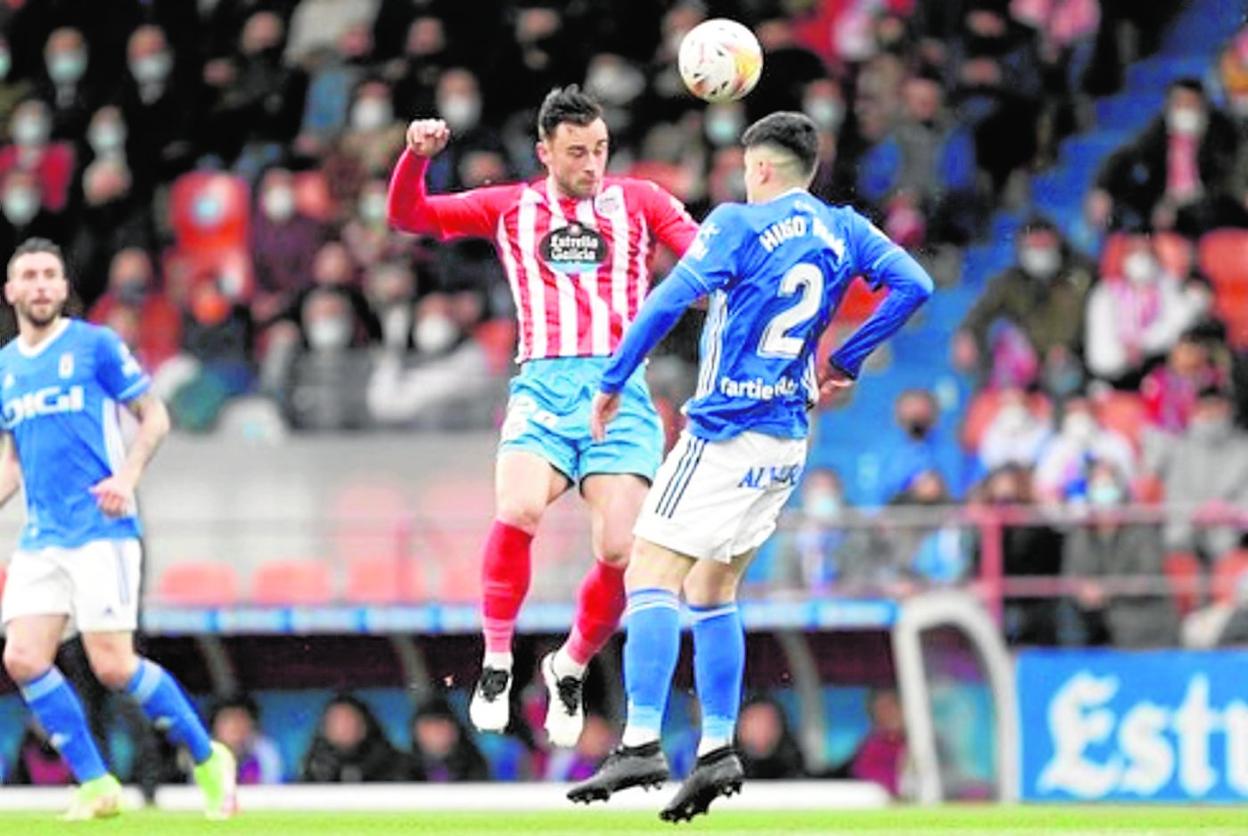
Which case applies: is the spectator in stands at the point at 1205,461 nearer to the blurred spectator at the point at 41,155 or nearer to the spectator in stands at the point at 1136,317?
the spectator in stands at the point at 1136,317

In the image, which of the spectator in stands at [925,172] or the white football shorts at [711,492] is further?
the spectator in stands at [925,172]

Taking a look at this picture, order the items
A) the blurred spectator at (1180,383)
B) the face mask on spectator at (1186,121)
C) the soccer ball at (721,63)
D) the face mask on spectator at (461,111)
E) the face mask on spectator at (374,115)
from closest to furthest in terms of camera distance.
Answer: the soccer ball at (721,63) → the blurred spectator at (1180,383) → the face mask on spectator at (1186,121) → the face mask on spectator at (461,111) → the face mask on spectator at (374,115)

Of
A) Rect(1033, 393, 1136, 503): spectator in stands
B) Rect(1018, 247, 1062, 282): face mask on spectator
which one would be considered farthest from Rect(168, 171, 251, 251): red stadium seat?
Rect(1033, 393, 1136, 503): spectator in stands

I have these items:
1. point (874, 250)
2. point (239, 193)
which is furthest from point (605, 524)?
point (239, 193)

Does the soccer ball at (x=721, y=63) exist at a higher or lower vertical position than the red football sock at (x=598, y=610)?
higher

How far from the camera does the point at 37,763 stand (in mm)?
21125

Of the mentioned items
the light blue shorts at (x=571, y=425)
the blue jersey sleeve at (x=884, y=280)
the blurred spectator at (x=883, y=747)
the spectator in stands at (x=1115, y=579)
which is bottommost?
the blurred spectator at (x=883, y=747)

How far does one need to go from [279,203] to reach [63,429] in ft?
26.2

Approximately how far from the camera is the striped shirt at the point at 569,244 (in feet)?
46.2

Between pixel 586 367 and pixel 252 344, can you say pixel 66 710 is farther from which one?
pixel 252 344

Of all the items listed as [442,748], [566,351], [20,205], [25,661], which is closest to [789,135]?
[566,351]

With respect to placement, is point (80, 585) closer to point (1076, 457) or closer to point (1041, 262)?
point (1076, 457)

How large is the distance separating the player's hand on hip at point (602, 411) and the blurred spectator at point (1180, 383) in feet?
28.0

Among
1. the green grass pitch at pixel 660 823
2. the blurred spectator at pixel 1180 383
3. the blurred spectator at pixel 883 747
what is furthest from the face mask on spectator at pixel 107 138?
the green grass pitch at pixel 660 823
